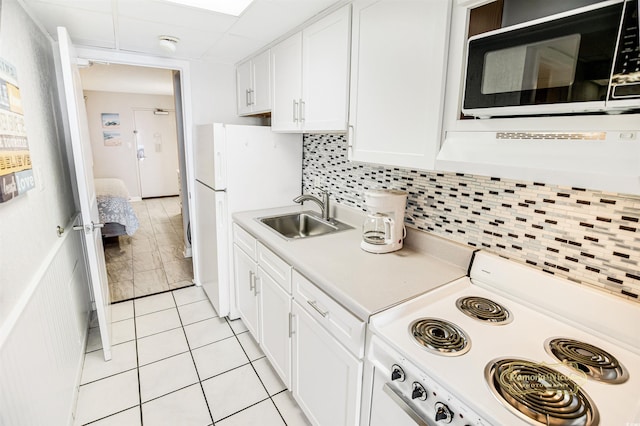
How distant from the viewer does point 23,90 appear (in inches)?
56.2

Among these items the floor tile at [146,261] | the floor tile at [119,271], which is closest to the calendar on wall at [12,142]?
the floor tile at [119,271]

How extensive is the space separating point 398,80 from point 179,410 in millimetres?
1981

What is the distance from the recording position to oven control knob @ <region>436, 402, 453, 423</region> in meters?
0.82

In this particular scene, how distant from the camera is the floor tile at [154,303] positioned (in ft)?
8.80

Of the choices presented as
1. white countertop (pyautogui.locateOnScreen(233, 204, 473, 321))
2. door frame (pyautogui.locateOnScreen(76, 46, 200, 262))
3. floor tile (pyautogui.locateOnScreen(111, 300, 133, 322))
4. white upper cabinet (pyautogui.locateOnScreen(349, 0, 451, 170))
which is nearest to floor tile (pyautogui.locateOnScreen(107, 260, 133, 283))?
floor tile (pyautogui.locateOnScreen(111, 300, 133, 322))

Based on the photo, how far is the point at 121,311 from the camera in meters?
2.67

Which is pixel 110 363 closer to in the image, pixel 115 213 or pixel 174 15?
pixel 174 15

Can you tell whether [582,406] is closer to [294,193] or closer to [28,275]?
[28,275]

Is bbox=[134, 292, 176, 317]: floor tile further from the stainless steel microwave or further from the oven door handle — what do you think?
the stainless steel microwave

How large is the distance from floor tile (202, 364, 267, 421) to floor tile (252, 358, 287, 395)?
1.3 inches

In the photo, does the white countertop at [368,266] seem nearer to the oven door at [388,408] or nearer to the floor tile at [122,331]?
the oven door at [388,408]

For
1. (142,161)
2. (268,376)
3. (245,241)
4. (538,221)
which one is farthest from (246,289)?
(142,161)

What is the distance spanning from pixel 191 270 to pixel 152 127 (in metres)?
4.68

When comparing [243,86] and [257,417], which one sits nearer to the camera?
[257,417]
